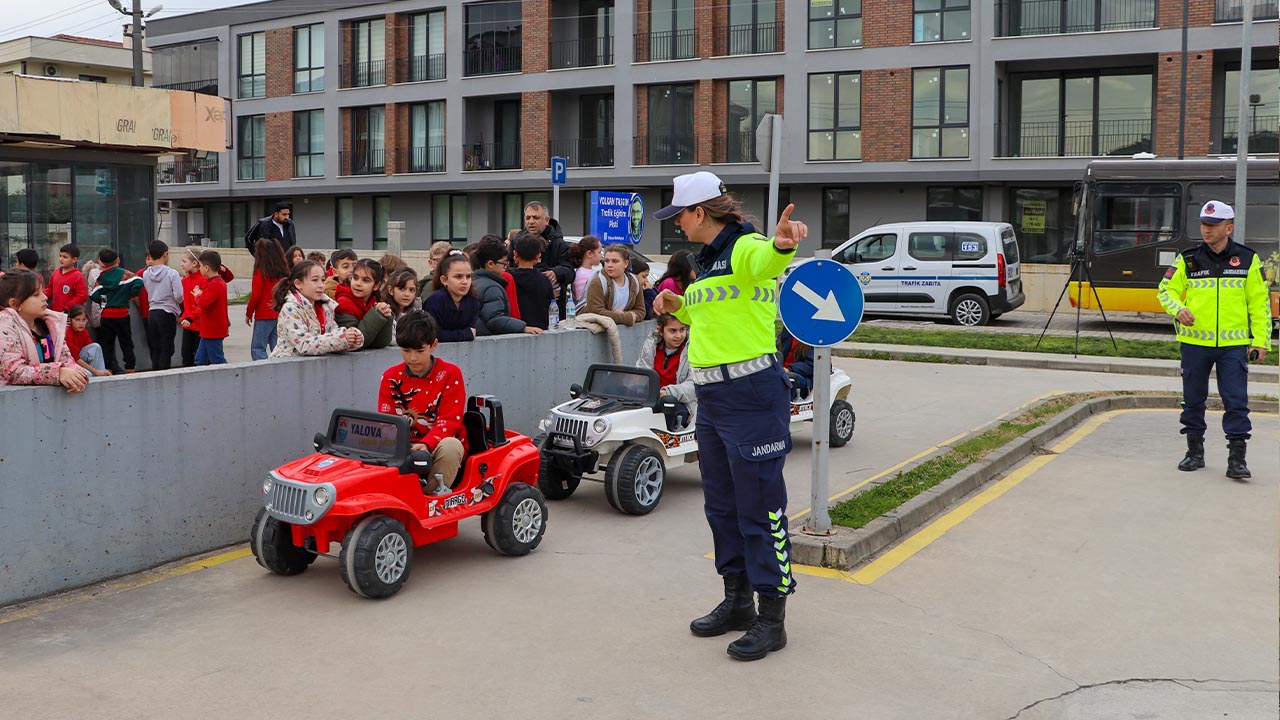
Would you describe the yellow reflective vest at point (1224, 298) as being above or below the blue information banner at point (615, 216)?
below

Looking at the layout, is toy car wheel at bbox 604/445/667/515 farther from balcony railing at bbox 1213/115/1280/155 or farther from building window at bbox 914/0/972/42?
building window at bbox 914/0/972/42

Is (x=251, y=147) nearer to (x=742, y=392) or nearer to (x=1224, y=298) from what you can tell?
(x=1224, y=298)

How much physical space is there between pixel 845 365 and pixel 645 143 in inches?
915

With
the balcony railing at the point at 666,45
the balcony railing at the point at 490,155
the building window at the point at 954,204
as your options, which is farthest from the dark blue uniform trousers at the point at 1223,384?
the balcony railing at the point at 490,155

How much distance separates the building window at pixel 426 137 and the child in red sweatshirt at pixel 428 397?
38.0m

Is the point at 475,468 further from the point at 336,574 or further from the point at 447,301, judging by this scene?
the point at 447,301

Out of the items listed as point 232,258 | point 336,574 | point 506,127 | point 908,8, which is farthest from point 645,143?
point 336,574

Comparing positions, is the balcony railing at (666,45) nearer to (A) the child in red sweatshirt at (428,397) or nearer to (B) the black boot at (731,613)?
(A) the child in red sweatshirt at (428,397)

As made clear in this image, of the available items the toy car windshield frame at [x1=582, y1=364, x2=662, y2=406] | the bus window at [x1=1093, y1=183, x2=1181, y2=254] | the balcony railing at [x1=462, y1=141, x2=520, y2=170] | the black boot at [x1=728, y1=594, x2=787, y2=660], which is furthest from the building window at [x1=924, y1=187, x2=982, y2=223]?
the black boot at [x1=728, y1=594, x2=787, y2=660]

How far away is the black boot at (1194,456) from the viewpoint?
9.46 metres

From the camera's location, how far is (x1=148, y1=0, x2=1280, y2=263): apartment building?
3319 centimetres

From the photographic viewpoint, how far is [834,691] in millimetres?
4887

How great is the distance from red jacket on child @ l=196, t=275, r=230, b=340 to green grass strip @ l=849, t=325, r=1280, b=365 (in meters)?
11.6

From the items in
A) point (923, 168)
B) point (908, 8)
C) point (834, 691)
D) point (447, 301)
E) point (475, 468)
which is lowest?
point (834, 691)
